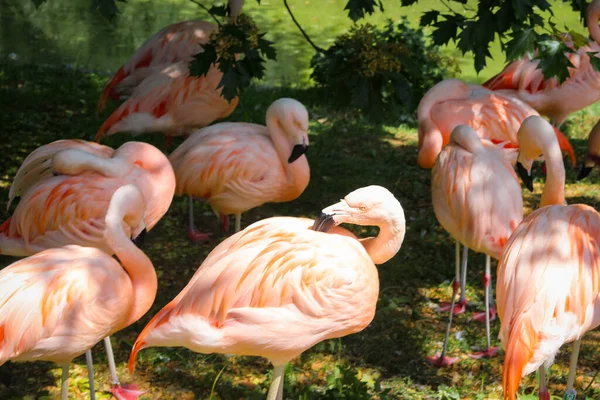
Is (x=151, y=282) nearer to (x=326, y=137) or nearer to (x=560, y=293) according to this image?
(x=560, y=293)

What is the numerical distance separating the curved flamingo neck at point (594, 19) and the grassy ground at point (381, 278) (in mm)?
1039

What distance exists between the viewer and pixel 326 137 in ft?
22.1

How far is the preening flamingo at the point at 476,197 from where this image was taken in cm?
389

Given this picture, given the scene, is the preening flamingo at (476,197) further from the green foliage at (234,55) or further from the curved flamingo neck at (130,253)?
the curved flamingo neck at (130,253)

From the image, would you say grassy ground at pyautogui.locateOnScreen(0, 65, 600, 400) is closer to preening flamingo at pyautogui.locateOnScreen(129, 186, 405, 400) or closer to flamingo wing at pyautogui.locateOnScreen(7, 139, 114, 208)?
preening flamingo at pyautogui.locateOnScreen(129, 186, 405, 400)

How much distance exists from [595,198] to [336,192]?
1971mm

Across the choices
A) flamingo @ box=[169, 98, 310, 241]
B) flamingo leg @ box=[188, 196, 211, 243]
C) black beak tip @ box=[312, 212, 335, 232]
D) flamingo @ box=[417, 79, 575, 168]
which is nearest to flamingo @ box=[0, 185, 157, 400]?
black beak tip @ box=[312, 212, 335, 232]

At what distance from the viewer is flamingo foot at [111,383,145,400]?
12.1 ft

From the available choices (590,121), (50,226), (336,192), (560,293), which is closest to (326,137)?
(336,192)

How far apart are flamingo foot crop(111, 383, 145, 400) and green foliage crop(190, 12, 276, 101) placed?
1643 mm

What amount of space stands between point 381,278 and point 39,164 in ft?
7.00

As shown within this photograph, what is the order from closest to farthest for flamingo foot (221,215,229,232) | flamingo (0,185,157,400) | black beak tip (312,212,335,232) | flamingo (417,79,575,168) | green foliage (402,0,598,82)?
flamingo (0,185,157,400)
black beak tip (312,212,335,232)
green foliage (402,0,598,82)
flamingo (417,79,575,168)
flamingo foot (221,215,229,232)

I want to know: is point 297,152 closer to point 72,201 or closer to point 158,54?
point 72,201

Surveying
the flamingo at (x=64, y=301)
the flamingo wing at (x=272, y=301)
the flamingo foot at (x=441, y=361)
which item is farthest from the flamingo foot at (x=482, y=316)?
the flamingo at (x=64, y=301)
